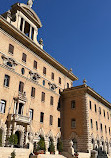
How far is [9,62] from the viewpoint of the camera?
28.6 metres

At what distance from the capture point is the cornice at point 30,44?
29322 millimetres

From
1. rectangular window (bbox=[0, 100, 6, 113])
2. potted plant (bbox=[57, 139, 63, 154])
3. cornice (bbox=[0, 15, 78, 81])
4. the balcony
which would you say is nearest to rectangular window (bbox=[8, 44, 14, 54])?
cornice (bbox=[0, 15, 78, 81])

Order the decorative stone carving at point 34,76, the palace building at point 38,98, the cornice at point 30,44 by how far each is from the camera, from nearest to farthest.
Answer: the palace building at point 38,98, the cornice at point 30,44, the decorative stone carving at point 34,76

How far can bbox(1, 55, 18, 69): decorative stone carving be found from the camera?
27.8m

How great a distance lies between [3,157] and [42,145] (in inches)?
394

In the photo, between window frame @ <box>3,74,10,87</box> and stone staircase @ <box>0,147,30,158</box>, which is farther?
window frame @ <box>3,74,10,87</box>

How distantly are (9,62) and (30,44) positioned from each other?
6.74 m

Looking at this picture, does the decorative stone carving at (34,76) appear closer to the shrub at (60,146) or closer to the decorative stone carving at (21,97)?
the decorative stone carving at (21,97)

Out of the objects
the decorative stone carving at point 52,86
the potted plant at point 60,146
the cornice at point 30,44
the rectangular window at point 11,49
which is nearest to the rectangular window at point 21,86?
the rectangular window at point 11,49

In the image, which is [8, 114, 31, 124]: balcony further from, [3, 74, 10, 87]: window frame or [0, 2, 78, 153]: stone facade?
[3, 74, 10, 87]: window frame

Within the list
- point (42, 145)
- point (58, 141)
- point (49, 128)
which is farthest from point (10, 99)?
point (58, 141)

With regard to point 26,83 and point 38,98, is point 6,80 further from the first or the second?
point 38,98

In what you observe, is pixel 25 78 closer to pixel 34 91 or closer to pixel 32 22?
pixel 34 91

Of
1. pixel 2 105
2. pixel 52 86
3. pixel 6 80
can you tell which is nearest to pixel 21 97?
pixel 6 80
